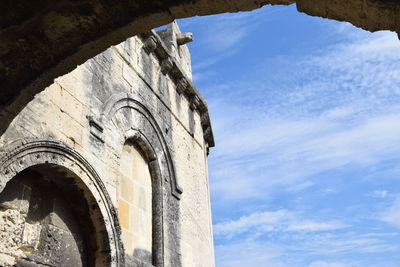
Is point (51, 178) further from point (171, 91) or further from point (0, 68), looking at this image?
point (171, 91)

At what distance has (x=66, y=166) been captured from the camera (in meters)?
4.30

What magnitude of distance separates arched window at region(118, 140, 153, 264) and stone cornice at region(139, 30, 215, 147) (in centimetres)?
161

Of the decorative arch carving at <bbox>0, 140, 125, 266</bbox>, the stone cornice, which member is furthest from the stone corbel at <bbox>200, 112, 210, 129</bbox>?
the decorative arch carving at <bbox>0, 140, 125, 266</bbox>

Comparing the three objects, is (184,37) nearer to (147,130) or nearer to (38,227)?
(147,130)

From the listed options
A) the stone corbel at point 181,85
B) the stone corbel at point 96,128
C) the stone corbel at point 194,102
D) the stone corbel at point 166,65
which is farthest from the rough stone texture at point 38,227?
the stone corbel at point 194,102

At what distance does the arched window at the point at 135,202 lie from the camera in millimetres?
5477

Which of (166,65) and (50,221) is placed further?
(166,65)

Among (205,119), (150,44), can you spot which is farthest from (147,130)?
(205,119)

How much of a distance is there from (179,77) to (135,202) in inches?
103

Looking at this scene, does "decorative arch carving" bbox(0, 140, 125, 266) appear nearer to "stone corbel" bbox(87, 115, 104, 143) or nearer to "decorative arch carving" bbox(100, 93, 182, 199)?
"stone corbel" bbox(87, 115, 104, 143)

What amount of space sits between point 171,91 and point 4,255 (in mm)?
4267

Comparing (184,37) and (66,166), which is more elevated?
(184,37)

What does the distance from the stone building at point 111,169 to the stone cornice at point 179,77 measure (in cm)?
2

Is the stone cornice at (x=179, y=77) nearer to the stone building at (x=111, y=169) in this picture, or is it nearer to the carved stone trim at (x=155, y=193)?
the stone building at (x=111, y=169)
